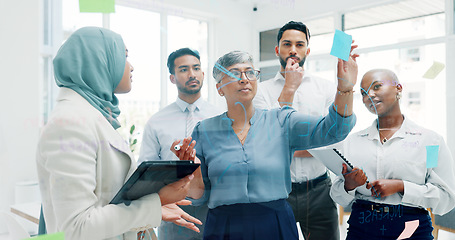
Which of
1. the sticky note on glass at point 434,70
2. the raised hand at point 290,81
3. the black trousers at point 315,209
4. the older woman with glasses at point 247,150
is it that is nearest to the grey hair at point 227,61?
the older woman with glasses at point 247,150

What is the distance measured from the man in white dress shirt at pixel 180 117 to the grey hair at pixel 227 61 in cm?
4

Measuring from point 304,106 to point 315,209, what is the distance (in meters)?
0.31

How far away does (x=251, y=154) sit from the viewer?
75cm

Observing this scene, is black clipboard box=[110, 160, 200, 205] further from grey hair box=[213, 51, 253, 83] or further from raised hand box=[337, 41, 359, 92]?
raised hand box=[337, 41, 359, 92]

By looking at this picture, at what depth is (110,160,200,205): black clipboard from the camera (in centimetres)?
54

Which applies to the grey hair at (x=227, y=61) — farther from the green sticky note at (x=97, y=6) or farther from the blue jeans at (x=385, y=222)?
the blue jeans at (x=385, y=222)

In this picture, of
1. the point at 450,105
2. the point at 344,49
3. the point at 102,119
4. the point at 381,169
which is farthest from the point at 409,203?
the point at 102,119

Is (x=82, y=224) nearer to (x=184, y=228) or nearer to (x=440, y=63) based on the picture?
(x=184, y=228)

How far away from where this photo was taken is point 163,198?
24.1 inches

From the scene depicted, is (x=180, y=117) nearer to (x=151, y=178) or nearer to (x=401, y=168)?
(x=151, y=178)

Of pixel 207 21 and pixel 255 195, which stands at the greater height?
pixel 207 21

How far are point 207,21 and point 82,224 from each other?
1.70ft

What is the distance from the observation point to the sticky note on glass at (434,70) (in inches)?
43.3

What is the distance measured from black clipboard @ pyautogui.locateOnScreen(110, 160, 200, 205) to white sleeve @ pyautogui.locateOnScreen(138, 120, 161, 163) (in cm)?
12
